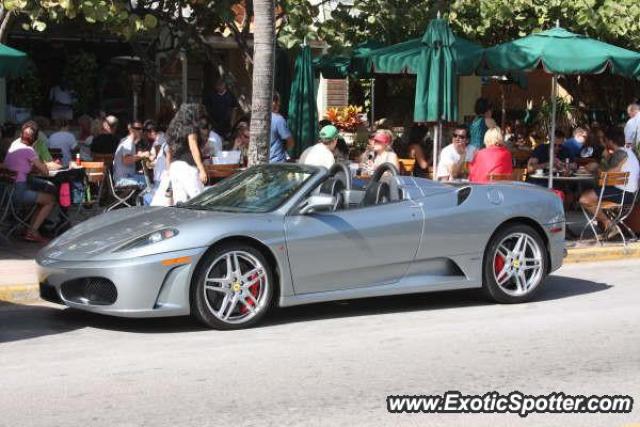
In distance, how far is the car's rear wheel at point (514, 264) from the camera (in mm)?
10281

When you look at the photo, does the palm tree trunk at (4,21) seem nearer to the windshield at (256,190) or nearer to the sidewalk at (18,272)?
the sidewalk at (18,272)

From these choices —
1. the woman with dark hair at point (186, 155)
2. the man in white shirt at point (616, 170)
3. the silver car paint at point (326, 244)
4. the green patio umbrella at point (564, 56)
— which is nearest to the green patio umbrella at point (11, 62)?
the woman with dark hair at point (186, 155)

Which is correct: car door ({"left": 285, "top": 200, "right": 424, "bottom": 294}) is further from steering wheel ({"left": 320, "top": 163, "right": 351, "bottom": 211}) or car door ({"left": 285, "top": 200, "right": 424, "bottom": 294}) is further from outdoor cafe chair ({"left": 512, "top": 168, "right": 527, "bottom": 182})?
outdoor cafe chair ({"left": 512, "top": 168, "right": 527, "bottom": 182})

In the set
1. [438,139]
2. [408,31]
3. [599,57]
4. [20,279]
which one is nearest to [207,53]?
[408,31]

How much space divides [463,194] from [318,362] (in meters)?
2.93

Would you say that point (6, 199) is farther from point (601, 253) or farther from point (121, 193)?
point (601, 253)

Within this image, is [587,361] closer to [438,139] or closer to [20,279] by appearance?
[20,279]

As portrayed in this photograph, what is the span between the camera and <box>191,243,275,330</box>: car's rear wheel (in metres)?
8.92

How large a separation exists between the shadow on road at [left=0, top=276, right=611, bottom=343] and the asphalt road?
0.06 feet

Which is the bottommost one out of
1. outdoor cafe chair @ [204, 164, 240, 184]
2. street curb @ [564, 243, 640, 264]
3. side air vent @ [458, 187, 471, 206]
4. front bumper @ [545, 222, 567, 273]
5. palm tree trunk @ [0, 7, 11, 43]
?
street curb @ [564, 243, 640, 264]

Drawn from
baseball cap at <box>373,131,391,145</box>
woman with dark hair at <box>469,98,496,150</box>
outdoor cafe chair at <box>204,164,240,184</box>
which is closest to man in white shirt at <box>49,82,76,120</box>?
outdoor cafe chair at <box>204,164,240,184</box>

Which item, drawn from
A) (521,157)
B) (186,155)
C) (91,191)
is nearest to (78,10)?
(91,191)

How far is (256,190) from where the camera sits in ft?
32.4

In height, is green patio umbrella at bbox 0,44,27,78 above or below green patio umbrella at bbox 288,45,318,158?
above
